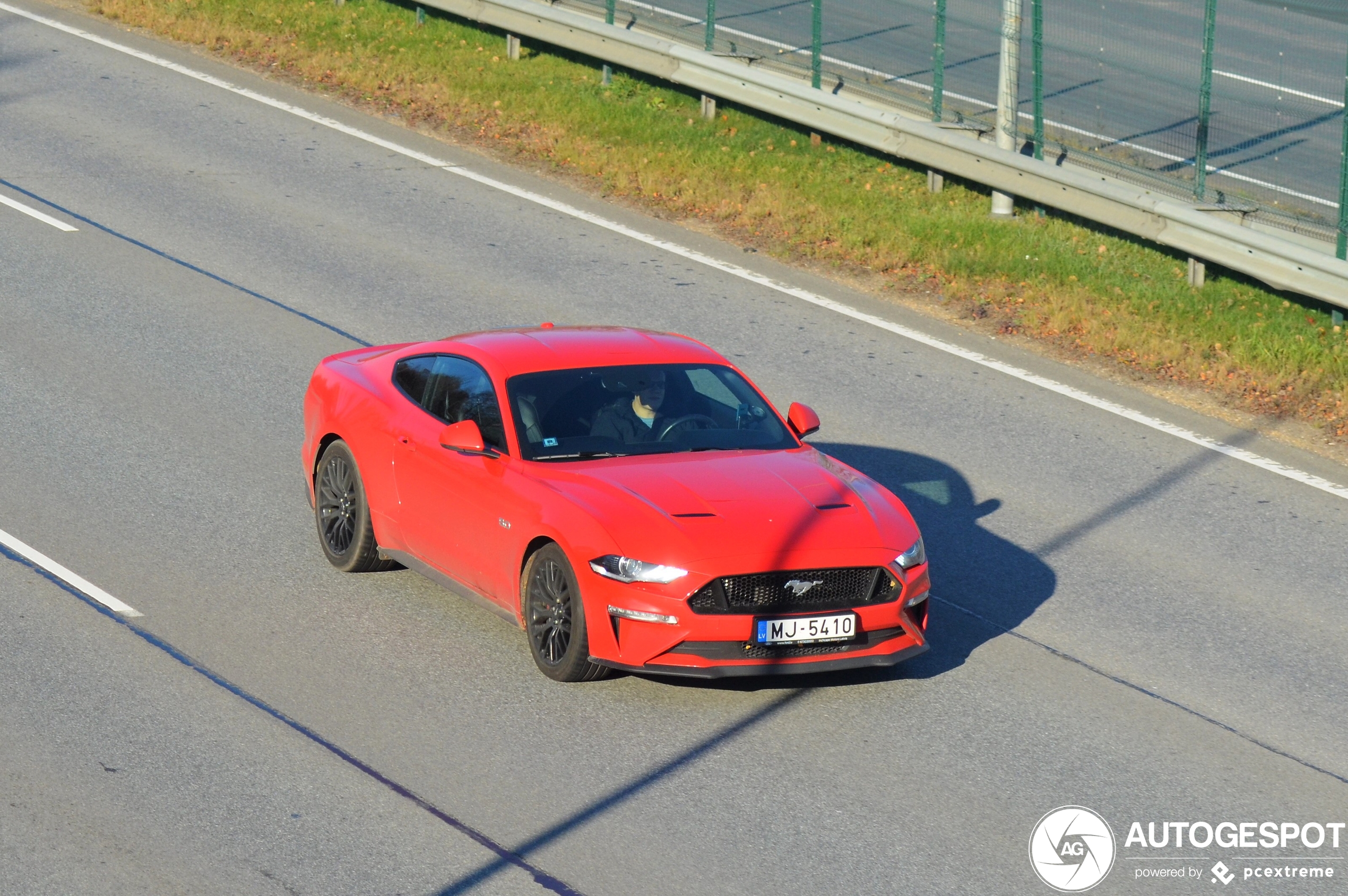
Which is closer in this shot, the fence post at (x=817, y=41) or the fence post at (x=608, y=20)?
the fence post at (x=817, y=41)

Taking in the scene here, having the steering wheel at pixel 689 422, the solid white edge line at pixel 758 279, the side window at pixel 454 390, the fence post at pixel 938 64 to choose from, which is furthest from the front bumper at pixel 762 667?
the fence post at pixel 938 64

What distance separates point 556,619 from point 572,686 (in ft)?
1.10

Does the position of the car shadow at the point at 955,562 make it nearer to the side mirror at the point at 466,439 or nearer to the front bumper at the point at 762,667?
the front bumper at the point at 762,667

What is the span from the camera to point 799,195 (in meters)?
18.5

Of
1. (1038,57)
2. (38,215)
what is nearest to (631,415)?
(1038,57)

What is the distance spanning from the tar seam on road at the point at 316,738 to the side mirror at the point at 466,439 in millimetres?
1628

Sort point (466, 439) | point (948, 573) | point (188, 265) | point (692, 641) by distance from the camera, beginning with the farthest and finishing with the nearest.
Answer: point (188, 265) < point (948, 573) < point (466, 439) < point (692, 641)

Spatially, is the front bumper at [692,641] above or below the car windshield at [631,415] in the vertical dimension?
below

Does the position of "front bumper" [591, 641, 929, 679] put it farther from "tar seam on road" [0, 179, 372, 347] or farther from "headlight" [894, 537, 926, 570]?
"tar seam on road" [0, 179, 372, 347]

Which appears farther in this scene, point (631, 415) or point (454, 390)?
point (454, 390)

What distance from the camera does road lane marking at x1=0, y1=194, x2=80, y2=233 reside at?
55.2ft

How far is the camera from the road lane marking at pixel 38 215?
16828mm

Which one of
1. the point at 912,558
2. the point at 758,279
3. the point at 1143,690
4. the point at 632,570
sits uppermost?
the point at 632,570

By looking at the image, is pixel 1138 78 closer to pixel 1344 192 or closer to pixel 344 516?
pixel 1344 192
